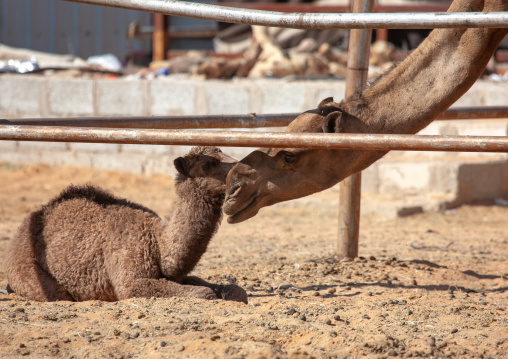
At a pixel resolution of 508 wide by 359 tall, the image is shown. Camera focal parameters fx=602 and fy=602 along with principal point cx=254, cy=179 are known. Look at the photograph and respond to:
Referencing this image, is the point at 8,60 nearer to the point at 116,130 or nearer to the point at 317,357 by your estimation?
the point at 116,130

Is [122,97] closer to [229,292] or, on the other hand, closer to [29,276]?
[29,276]

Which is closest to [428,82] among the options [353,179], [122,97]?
[353,179]

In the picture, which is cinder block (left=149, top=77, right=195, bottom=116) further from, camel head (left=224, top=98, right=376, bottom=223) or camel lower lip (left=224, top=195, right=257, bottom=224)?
camel lower lip (left=224, top=195, right=257, bottom=224)

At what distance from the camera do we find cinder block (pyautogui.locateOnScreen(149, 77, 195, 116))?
32.8 ft

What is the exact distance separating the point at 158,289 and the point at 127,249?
1.15 feet

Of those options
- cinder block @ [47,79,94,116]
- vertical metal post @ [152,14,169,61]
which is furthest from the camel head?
vertical metal post @ [152,14,169,61]

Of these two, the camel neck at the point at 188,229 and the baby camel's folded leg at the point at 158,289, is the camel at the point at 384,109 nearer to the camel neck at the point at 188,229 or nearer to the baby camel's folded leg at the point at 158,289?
the camel neck at the point at 188,229

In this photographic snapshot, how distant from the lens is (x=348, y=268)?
4844 millimetres

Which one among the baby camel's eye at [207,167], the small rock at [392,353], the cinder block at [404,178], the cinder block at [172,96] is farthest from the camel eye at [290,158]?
the cinder block at [172,96]

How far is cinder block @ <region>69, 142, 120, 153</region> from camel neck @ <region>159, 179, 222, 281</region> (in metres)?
7.03

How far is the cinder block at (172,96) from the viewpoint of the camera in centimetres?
1001

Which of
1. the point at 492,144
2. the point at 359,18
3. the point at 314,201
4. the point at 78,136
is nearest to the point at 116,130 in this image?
the point at 78,136

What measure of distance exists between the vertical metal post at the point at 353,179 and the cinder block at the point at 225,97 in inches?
189

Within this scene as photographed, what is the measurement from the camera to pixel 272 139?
2887 millimetres
